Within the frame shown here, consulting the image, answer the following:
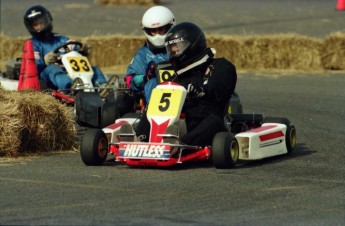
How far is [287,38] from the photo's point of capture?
17906 millimetres

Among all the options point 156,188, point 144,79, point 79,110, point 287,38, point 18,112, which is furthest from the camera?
point 287,38

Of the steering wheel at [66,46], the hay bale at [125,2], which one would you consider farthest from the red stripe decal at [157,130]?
the hay bale at [125,2]

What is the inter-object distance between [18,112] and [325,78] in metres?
8.19

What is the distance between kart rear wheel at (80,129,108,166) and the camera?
8.84m

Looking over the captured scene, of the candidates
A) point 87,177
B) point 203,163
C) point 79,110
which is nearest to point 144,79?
point 79,110

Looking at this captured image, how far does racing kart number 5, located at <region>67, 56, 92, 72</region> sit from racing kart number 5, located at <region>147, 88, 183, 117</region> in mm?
4383

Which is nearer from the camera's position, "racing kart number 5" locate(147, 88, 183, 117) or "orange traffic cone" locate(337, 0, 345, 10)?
"racing kart number 5" locate(147, 88, 183, 117)

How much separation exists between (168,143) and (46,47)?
5.69 m

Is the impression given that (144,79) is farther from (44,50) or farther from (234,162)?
(44,50)

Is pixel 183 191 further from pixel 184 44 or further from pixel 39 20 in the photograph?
pixel 39 20

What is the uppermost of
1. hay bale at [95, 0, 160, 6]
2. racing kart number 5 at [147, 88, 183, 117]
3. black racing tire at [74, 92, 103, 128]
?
racing kart number 5 at [147, 88, 183, 117]

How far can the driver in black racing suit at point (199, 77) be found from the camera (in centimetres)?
916

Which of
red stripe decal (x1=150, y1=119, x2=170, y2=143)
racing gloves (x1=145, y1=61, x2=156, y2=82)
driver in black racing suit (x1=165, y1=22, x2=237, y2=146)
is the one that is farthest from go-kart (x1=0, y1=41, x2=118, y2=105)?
red stripe decal (x1=150, y1=119, x2=170, y2=143)

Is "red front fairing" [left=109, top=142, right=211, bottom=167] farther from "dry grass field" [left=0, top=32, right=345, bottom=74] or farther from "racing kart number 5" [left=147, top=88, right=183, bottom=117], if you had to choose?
"dry grass field" [left=0, top=32, right=345, bottom=74]
